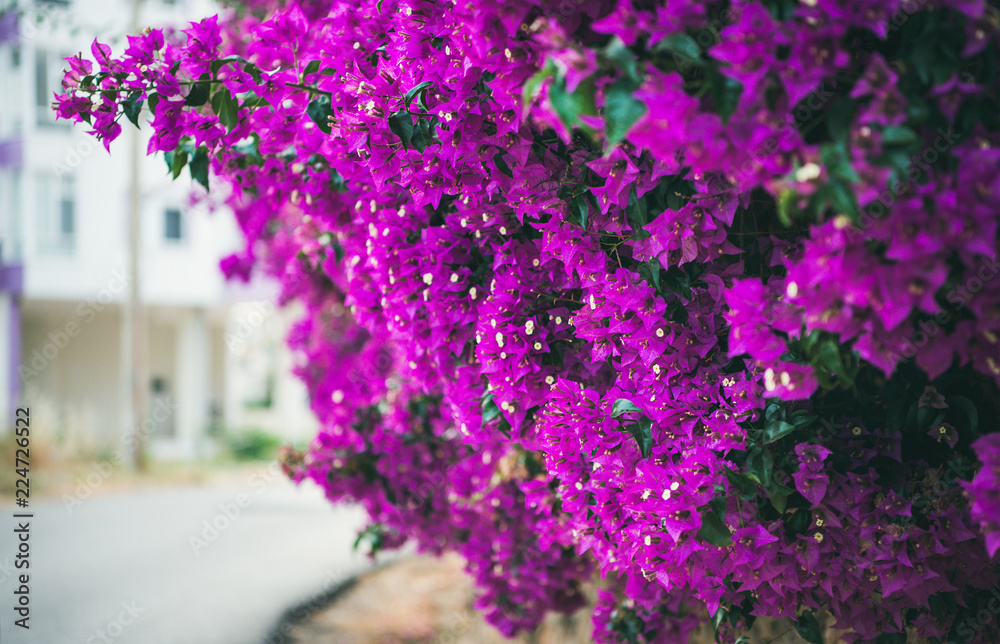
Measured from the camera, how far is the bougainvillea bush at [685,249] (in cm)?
117

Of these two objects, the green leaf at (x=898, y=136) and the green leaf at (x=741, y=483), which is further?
the green leaf at (x=741, y=483)

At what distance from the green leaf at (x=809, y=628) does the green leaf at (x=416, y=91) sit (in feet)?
5.77

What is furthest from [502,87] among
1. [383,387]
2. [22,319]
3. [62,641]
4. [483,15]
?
[22,319]

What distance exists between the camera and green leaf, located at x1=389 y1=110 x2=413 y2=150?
173 centimetres

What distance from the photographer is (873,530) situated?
1.68 m

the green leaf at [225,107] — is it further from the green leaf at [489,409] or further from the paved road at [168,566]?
the paved road at [168,566]

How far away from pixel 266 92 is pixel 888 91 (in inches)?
64.3

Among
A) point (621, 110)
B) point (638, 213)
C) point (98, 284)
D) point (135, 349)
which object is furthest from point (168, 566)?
point (98, 284)

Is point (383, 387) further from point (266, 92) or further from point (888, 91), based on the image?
point (888, 91)

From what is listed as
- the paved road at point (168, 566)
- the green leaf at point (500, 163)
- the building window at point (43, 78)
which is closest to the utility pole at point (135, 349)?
the paved road at point (168, 566)

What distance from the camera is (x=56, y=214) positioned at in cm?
1226

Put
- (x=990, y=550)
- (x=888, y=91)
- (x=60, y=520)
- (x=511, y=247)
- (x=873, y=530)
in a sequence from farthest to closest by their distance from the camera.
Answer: (x=60, y=520) → (x=511, y=247) → (x=873, y=530) → (x=990, y=550) → (x=888, y=91)

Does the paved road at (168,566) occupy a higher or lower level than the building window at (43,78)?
lower

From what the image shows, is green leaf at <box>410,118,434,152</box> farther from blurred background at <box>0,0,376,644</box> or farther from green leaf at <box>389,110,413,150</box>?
blurred background at <box>0,0,376,644</box>
